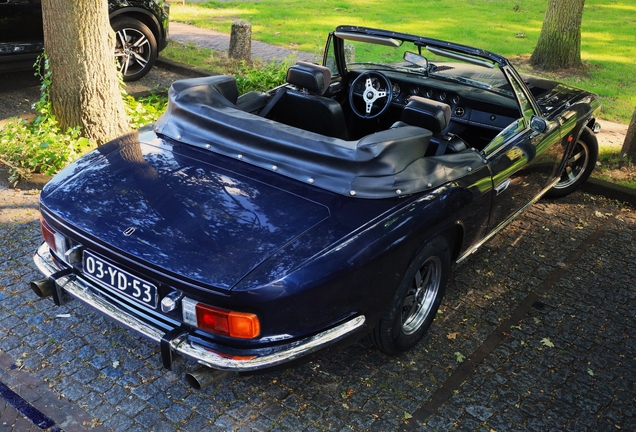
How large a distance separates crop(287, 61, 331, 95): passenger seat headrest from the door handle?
4.51ft

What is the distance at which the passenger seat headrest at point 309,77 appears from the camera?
171 inches

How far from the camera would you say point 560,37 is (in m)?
10.3

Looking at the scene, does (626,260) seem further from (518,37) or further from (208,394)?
(518,37)

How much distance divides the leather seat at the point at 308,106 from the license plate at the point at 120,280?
5.69 ft

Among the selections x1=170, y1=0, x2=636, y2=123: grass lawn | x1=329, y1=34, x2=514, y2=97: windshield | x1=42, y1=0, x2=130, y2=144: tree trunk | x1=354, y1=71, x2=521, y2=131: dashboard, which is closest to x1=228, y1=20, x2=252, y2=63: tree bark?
x1=170, y1=0, x2=636, y2=123: grass lawn

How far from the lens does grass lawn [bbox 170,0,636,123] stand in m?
10.8

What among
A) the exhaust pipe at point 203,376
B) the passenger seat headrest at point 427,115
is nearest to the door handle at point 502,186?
the passenger seat headrest at point 427,115

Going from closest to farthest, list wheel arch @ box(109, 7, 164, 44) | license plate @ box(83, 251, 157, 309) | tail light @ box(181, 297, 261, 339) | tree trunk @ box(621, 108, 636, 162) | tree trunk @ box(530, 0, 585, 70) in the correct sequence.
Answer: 1. tail light @ box(181, 297, 261, 339)
2. license plate @ box(83, 251, 157, 309)
3. tree trunk @ box(621, 108, 636, 162)
4. wheel arch @ box(109, 7, 164, 44)
5. tree trunk @ box(530, 0, 585, 70)

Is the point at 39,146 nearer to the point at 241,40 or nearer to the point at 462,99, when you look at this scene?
the point at 462,99

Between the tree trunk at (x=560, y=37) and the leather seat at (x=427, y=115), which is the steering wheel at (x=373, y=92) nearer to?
the leather seat at (x=427, y=115)

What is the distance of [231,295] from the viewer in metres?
2.75

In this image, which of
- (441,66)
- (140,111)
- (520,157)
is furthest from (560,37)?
(140,111)

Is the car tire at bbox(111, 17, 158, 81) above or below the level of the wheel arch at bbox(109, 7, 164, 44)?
below

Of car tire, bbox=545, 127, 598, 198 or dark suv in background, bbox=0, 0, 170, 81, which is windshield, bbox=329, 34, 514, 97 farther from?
dark suv in background, bbox=0, 0, 170, 81
